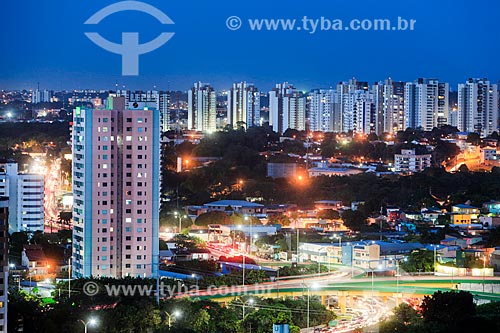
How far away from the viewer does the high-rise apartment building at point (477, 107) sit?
21656 mm

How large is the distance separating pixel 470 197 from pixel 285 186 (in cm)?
248

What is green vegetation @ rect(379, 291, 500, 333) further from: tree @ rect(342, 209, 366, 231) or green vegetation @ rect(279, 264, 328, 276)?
tree @ rect(342, 209, 366, 231)

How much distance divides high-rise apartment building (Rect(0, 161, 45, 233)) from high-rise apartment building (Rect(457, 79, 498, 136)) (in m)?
11.9

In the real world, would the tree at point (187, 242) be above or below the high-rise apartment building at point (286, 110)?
below

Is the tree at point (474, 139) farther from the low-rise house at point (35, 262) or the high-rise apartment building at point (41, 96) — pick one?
the low-rise house at point (35, 262)

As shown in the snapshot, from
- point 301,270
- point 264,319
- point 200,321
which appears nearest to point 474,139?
point 301,270

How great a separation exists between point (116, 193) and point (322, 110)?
15.0 m

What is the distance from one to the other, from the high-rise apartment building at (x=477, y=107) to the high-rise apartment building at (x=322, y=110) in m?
2.28

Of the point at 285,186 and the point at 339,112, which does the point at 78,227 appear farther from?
the point at 339,112

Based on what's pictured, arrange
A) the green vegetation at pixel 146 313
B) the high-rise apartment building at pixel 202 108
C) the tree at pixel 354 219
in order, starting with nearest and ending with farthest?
the green vegetation at pixel 146 313, the tree at pixel 354 219, the high-rise apartment building at pixel 202 108

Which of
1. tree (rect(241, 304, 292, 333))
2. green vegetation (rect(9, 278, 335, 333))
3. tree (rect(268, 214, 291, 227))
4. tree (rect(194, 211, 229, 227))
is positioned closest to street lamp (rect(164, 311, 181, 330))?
green vegetation (rect(9, 278, 335, 333))

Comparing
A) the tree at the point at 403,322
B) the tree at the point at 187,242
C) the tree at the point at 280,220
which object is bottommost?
the tree at the point at 403,322

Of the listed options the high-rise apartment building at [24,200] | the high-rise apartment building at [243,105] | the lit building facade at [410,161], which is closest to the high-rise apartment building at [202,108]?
the high-rise apartment building at [243,105]

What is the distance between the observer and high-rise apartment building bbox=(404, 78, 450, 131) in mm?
22328
